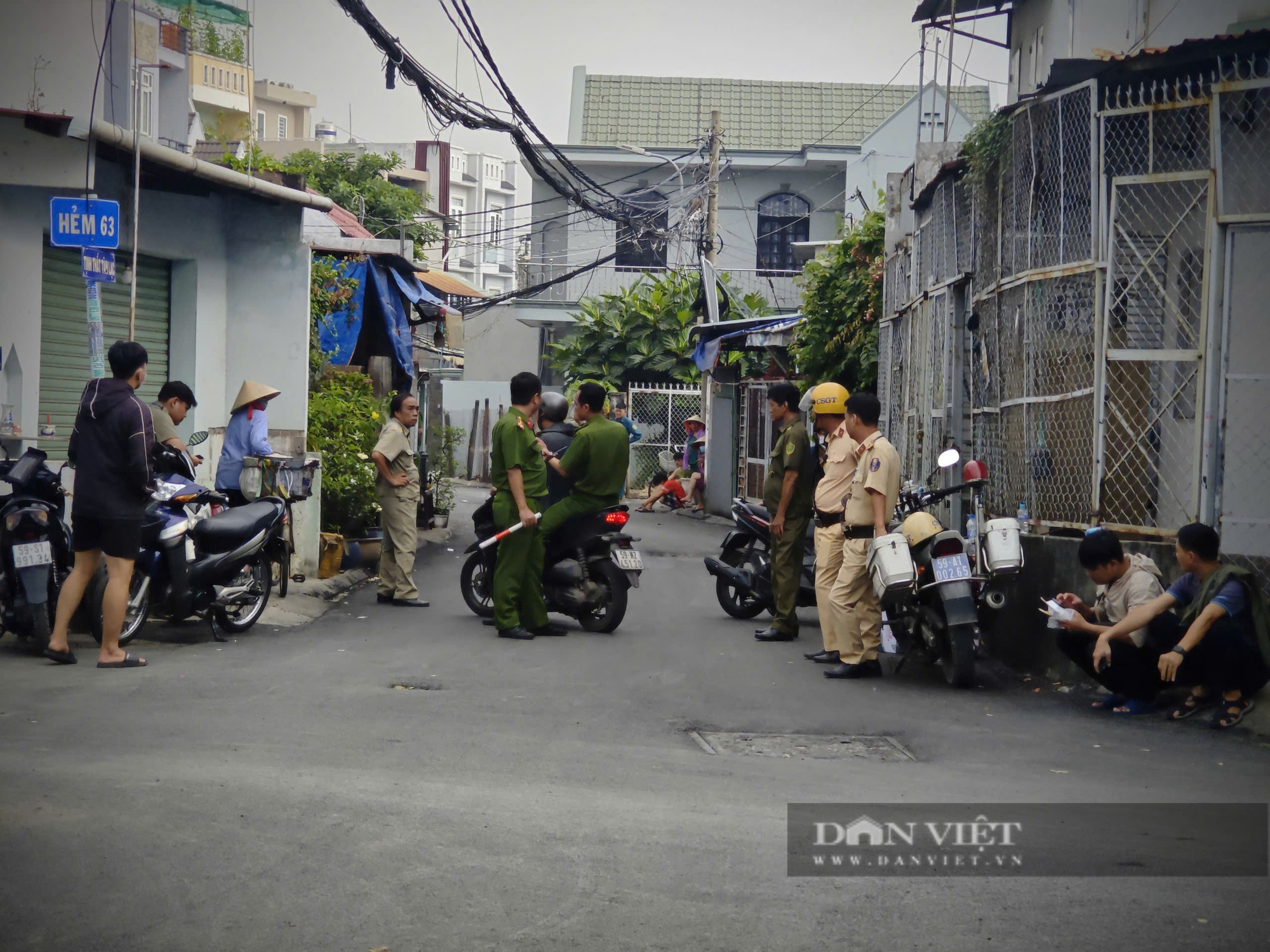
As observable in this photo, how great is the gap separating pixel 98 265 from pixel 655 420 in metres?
21.2

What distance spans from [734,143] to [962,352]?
28.3 meters

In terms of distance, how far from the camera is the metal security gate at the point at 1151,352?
827 cm

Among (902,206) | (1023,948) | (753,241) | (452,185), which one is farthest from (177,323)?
(452,185)

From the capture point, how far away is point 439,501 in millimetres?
19391

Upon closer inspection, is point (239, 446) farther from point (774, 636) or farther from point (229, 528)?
point (774, 636)

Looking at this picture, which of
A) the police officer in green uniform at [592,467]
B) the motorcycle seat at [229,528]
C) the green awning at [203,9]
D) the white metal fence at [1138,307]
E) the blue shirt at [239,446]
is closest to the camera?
the white metal fence at [1138,307]

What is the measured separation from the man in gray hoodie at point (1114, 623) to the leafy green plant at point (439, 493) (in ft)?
40.5

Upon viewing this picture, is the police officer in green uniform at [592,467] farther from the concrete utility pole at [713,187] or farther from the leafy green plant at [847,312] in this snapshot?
the concrete utility pole at [713,187]

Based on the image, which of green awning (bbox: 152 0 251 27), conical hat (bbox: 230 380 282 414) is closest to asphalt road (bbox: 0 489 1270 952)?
conical hat (bbox: 230 380 282 414)

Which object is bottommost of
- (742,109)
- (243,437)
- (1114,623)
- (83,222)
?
(1114,623)

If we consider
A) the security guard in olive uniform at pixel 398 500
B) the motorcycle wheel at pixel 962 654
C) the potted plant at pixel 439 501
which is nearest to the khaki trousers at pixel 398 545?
the security guard in olive uniform at pixel 398 500

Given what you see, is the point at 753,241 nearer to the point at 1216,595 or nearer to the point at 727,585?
the point at 727,585

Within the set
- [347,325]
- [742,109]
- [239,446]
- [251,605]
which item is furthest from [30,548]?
[742,109]

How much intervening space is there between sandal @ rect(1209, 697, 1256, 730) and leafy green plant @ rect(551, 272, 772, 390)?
81.2ft
